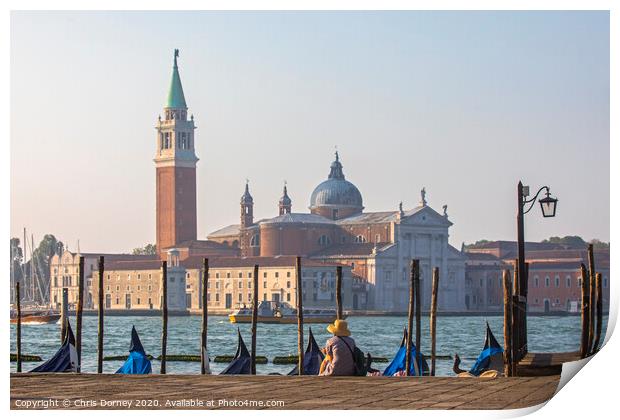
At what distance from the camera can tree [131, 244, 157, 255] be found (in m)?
40.6

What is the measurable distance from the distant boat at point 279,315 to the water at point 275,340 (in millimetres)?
286

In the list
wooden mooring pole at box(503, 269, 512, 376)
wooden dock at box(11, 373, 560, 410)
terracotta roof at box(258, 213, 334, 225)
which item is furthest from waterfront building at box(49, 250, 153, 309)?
wooden dock at box(11, 373, 560, 410)

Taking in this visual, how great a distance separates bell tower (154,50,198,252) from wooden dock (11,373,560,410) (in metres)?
33.2

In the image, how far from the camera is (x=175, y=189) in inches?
1591

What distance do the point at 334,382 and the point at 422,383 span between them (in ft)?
0.95

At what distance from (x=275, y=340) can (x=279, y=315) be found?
32.7 feet

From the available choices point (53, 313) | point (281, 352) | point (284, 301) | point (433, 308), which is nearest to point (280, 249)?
point (284, 301)

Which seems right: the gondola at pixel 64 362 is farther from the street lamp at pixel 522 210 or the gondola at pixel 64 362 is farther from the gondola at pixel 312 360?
the street lamp at pixel 522 210

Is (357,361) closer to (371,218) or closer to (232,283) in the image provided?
Result: (232,283)

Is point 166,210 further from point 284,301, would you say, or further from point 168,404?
point 168,404

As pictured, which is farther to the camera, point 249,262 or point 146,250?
point 146,250

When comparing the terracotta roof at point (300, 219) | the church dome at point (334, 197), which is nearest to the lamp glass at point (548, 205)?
the terracotta roof at point (300, 219)

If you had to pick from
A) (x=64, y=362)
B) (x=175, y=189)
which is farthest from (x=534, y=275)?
(x=64, y=362)

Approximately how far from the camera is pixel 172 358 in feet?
44.9
